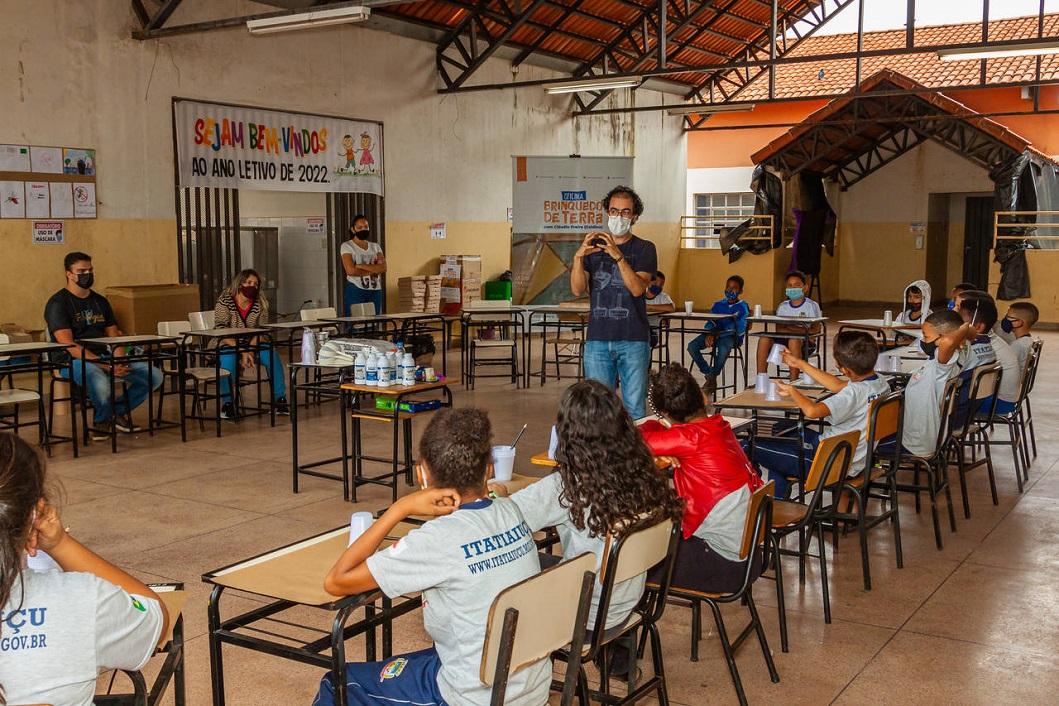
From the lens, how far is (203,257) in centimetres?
1062

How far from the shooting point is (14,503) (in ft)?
5.99

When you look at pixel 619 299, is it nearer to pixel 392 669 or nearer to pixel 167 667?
pixel 392 669

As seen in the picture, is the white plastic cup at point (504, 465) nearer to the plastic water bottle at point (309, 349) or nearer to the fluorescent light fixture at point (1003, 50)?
the plastic water bottle at point (309, 349)

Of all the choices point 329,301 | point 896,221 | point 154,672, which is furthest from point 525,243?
point 896,221

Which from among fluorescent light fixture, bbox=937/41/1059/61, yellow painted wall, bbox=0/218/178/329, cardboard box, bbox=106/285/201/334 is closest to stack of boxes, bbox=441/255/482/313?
yellow painted wall, bbox=0/218/178/329

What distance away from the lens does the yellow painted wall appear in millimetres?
8852

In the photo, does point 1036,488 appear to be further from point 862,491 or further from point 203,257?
point 203,257

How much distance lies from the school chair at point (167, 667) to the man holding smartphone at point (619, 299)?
3385 millimetres

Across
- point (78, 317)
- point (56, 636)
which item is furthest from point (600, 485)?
point (78, 317)

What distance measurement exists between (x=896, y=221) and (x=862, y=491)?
18.1 m

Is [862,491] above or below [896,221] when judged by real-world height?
below

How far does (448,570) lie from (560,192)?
403 inches

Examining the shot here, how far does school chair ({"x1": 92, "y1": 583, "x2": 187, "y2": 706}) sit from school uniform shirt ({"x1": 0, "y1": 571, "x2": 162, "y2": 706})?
0.78 ft

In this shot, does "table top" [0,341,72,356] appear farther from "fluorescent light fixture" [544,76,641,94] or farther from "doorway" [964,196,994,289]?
"doorway" [964,196,994,289]
